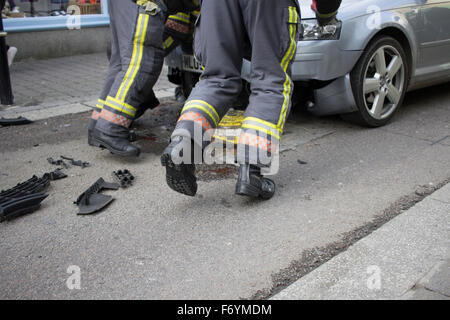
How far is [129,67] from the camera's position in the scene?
3.80m

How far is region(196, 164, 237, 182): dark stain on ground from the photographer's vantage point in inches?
141

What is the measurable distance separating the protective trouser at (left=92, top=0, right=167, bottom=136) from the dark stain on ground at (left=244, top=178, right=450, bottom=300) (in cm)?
191

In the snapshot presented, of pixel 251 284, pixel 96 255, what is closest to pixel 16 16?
pixel 96 255

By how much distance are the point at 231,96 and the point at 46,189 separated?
1424mm

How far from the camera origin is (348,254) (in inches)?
99.8

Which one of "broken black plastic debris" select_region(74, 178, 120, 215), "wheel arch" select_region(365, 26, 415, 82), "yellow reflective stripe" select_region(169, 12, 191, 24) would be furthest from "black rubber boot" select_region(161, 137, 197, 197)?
"wheel arch" select_region(365, 26, 415, 82)

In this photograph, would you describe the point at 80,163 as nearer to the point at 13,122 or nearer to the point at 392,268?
the point at 13,122

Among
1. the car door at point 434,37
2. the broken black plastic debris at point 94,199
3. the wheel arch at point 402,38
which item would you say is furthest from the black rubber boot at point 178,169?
the car door at point 434,37

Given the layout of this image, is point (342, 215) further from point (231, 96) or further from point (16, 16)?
point (16, 16)

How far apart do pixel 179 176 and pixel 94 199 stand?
26.7 inches

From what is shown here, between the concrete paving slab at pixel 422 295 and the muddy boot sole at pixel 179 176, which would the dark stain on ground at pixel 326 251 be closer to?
the concrete paving slab at pixel 422 295

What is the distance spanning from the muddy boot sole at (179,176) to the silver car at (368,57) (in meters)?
1.47

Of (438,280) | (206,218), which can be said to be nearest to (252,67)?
(206,218)

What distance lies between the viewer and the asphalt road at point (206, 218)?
7.74ft
